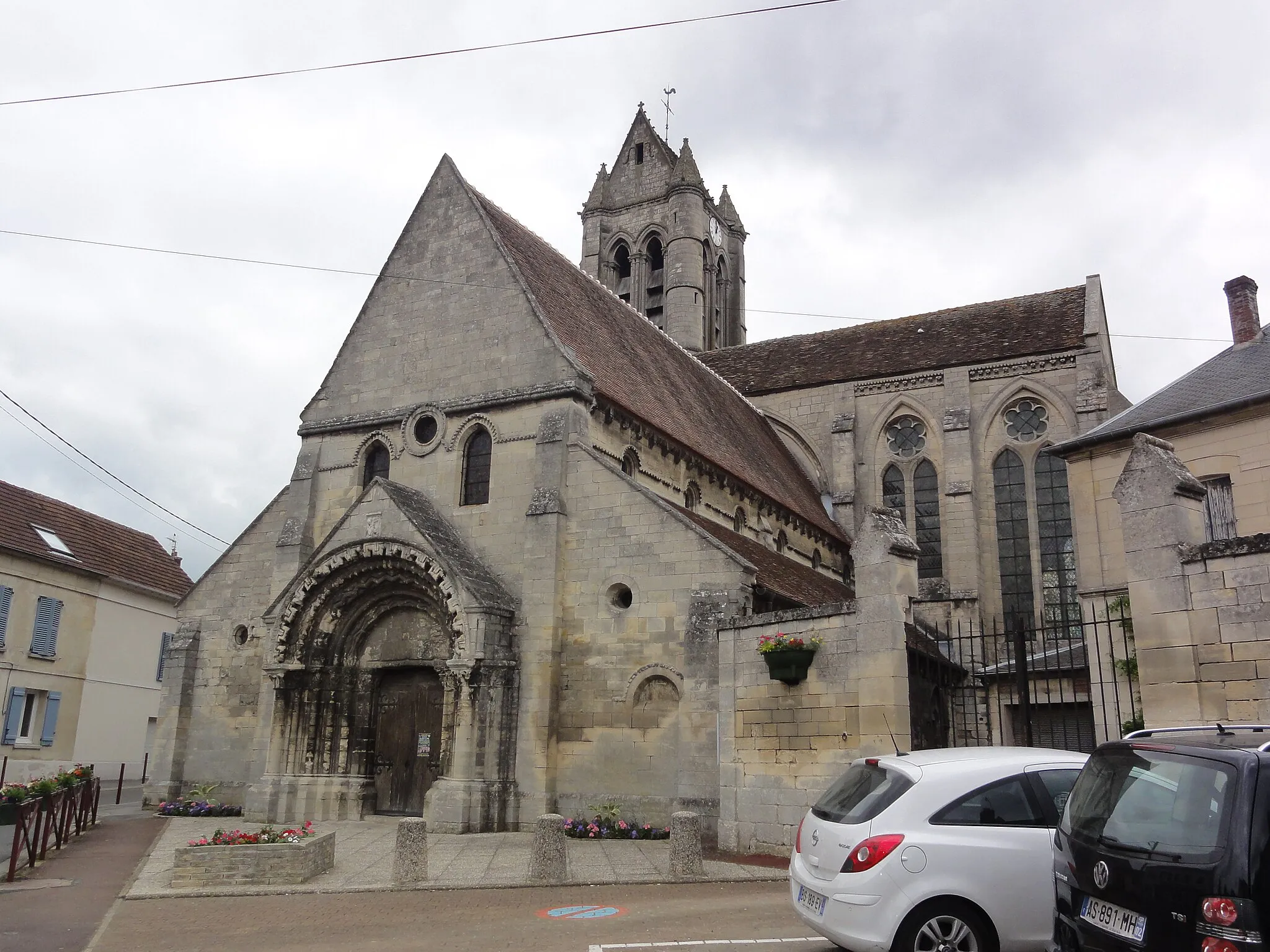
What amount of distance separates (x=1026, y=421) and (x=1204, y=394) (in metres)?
11.7

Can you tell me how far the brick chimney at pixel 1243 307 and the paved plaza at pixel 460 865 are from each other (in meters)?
14.0

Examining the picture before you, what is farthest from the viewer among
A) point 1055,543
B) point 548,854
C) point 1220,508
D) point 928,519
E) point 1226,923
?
point 928,519

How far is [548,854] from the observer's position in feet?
33.9

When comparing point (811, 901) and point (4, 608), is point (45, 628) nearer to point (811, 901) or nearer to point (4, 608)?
point (4, 608)

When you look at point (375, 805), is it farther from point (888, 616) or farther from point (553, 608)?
point (888, 616)

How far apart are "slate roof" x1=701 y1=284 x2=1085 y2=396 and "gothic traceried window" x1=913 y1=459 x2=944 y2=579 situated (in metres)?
3.05

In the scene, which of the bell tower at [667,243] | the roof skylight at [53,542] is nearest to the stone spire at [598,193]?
the bell tower at [667,243]

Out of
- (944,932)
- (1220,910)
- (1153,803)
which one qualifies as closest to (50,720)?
(944,932)

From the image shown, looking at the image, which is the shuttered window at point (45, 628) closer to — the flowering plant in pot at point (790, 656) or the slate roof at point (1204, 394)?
the flowering plant in pot at point (790, 656)

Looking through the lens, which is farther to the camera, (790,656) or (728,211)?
(728,211)

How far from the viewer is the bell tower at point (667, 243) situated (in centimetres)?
3969

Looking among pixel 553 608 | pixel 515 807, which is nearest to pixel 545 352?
pixel 553 608

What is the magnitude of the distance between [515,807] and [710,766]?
127 inches

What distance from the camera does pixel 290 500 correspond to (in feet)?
63.1
